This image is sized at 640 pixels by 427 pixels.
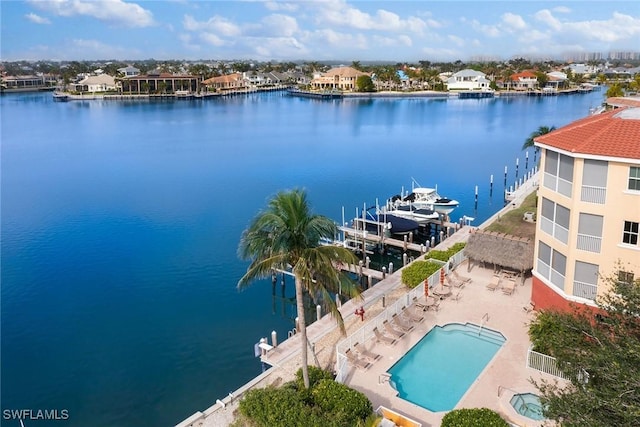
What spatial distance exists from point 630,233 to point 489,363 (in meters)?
7.60

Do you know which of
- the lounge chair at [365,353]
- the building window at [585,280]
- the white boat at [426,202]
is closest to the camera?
the building window at [585,280]

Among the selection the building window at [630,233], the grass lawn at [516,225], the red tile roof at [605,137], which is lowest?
the grass lawn at [516,225]

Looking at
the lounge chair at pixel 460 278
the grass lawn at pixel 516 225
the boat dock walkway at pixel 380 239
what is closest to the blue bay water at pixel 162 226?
the boat dock walkway at pixel 380 239

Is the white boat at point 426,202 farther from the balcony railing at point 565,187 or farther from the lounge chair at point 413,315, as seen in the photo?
the balcony railing at point 565,187

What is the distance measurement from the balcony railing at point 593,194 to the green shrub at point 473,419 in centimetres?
1009

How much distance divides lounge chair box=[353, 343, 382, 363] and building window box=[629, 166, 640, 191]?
12.1m

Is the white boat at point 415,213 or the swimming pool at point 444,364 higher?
the white boat at point 415,213

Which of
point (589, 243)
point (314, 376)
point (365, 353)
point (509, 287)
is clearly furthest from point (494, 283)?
point (314, 376)

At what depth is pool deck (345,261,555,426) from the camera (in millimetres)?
18844

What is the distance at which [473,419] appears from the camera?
52.9ft

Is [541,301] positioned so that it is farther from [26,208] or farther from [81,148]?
[81,148]

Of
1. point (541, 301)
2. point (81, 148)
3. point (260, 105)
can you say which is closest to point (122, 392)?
point (541, 301)

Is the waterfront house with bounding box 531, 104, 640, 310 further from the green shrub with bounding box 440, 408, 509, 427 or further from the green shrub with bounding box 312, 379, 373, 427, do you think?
the green shrub with bounding box 312, 379, 373, 427

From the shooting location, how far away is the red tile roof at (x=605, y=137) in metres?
20.3
